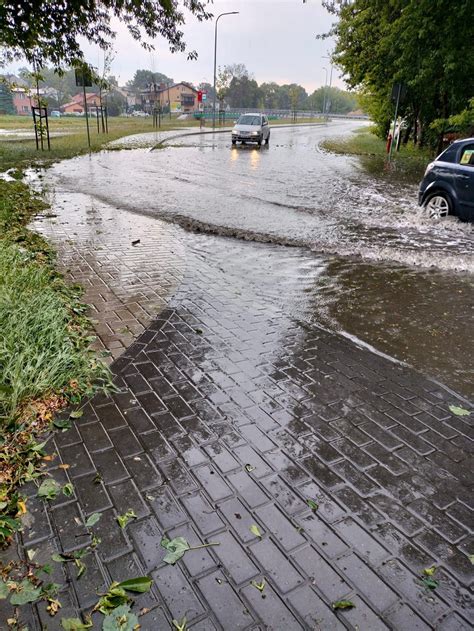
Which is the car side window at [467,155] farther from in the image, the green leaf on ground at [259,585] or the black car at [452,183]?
the green leaf on ground at [259,585]

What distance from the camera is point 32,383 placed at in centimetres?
346

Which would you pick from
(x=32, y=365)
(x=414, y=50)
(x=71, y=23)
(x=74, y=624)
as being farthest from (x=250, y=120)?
(x=74, y=624)

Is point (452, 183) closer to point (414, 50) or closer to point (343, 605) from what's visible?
point (343, 605)

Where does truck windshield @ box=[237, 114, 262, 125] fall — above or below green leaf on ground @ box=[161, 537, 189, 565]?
above

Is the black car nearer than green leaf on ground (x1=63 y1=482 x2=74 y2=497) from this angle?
No

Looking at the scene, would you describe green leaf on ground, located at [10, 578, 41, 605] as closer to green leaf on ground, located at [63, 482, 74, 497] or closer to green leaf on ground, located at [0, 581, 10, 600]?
green leaf on ground, located at [0, 581, 10, 600]

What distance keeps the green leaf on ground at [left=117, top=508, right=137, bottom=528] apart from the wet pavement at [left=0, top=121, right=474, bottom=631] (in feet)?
0.11

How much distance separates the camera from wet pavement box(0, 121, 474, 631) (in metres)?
2.16

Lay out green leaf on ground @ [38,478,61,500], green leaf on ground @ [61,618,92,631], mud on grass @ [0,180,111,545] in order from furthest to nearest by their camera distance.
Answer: mud on grass @ [0,180,111,545], green leaf on ground @ [38,478,61,500], green leaf on ground @ [61,618,92,631]

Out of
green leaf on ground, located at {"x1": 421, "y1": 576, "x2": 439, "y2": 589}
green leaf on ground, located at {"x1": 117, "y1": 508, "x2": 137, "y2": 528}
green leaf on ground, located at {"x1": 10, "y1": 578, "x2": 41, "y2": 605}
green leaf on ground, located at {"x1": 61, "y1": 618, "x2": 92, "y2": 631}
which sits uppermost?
green leaf on ground, located at {"x1": 10, "y1": 578, "x2": 41, "y2": 605}

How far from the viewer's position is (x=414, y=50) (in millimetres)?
19531

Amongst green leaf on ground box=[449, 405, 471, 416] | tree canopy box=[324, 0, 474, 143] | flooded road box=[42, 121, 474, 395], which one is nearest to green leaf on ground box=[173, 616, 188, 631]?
green leaf on ground box=[449, 405, 471, 416]

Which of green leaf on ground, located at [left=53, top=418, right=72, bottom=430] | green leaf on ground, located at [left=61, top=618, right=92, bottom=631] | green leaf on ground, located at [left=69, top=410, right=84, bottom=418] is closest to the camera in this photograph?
green leaf on ground, located at [left=61, top=618, right=92, bottom=631]

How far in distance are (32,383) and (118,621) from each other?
6.41ft
